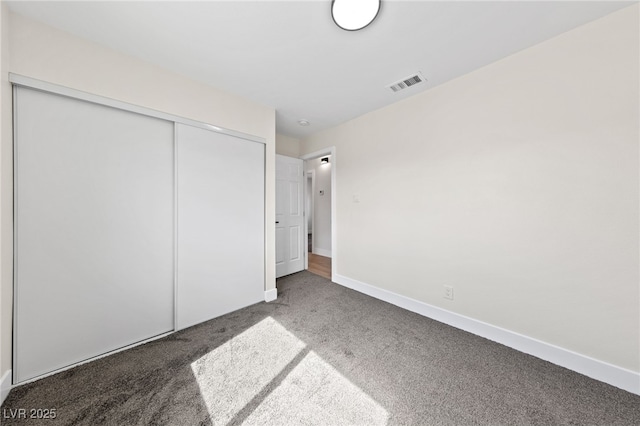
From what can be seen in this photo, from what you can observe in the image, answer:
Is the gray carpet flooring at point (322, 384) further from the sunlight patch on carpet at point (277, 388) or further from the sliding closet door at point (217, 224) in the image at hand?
the sliding closet door at point (217, 224)

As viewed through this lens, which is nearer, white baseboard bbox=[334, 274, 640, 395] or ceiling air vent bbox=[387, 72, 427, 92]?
white baseboard bbox=[334, 274, 640, 395]

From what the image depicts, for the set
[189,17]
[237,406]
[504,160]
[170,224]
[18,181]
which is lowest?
[237,406]

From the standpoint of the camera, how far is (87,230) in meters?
1.63

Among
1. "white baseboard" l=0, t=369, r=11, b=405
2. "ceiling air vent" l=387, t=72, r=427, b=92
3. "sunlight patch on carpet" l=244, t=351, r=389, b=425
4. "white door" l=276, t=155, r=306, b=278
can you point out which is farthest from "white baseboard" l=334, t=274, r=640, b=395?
"white baseboard" l=0, t=369, r=11, b=405

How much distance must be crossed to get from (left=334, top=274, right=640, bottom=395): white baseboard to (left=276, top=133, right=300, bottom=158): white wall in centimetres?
280

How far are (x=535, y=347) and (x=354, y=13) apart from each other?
2.83m

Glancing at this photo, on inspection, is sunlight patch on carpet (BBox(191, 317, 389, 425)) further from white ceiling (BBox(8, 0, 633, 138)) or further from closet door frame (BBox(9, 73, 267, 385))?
white ceiling (BBox(8, 0, 633, 138))

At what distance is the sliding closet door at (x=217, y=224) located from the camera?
209cm

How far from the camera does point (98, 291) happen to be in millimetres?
1685

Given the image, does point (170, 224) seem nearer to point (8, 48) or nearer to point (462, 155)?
point (8, 48)

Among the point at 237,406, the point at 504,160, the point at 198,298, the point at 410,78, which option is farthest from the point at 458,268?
the point at 198,298

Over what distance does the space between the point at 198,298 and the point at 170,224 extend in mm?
799

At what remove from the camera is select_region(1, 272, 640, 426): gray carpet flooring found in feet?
4.00

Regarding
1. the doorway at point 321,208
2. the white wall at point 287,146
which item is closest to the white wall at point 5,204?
the white wall at point 287,146
